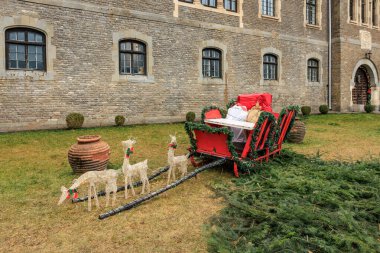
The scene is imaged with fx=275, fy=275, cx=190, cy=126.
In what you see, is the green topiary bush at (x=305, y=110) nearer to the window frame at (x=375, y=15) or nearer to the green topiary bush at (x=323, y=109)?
the green topiary bush at (x=323, y=109)

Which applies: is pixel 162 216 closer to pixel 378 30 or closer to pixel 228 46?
pixel 228 46

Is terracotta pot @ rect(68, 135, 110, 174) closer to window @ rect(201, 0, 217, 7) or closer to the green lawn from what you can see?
the green lawn

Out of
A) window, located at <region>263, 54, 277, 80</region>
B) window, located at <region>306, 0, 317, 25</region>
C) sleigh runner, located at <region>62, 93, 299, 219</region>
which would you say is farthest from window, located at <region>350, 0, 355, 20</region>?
sleigh runner, located at <region>62, 93, 299, 219</region>

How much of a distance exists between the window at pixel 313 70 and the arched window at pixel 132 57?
11.7m

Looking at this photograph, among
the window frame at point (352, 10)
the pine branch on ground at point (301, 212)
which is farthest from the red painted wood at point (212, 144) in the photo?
the window frame at point (352, 10)

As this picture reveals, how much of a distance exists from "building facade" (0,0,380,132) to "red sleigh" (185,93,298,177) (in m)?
7.21

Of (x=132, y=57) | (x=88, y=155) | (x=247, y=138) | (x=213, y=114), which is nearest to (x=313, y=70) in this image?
(x=132, y=57)

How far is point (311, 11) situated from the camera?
18.6m

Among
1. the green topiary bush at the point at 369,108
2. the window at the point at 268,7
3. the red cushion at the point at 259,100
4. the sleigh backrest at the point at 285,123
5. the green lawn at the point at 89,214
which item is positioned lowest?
the green lawn at the point at 89,214

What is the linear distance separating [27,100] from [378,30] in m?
24.2

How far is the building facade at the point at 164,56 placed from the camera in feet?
33.9

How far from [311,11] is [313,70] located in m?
3.96

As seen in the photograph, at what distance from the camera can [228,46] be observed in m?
14.8

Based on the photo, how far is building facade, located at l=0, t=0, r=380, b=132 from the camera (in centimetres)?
1032
